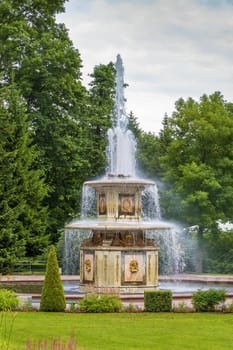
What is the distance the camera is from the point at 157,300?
21328mm

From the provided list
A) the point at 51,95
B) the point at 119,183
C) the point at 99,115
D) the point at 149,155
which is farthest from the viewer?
the point at 149,155

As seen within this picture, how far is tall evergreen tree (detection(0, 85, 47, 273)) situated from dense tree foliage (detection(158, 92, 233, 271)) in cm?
886

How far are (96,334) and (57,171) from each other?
2492 cm

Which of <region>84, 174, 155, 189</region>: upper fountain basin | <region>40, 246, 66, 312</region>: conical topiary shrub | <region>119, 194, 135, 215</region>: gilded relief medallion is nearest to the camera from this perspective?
<region>40, 246, 66, 312</region>: conical topiary shrub

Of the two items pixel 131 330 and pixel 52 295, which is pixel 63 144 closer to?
pixel 52 295

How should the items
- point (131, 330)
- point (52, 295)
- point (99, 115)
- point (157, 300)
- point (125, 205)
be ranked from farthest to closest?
point (99, 115)
point (125, 205)
point (157, 300)
point (52, 295)
point (131, 330)

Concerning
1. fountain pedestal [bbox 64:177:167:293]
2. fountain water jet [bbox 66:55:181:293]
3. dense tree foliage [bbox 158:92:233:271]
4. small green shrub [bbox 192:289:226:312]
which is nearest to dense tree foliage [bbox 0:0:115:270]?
dense tree foliage [bbox 158:92:233:271]

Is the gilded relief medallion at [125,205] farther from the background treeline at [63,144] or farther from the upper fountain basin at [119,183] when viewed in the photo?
the background treeline at [63,144]

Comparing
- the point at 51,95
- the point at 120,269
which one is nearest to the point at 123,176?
the point at 120,269

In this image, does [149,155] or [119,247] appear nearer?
[119,247]

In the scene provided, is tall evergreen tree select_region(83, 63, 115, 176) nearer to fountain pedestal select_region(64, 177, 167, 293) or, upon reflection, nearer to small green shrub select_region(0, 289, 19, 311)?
fountain pedestal select_region(64, 177, 167, 293)

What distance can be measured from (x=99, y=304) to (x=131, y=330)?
408 centimetres

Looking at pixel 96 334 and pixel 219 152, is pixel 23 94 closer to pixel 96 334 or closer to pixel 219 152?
pixel 219 152

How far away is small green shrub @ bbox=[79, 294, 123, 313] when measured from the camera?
69.4 feet
